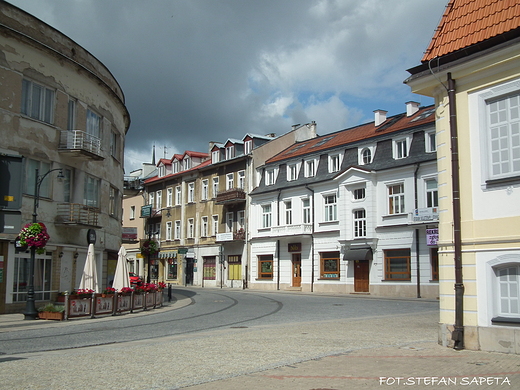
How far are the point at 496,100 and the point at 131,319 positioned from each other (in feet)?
47.7

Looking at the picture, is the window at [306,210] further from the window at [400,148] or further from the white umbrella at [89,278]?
the white umbrella at [89,278]

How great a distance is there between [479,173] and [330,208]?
28119 millimetres

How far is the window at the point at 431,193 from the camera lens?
3175 centimetres

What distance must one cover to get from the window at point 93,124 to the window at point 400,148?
1784cm

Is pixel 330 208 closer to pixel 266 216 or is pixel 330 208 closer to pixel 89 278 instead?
pixel 266 216

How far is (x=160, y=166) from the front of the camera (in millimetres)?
63000

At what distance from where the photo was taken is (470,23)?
37.7ft

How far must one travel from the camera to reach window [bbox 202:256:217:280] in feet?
166

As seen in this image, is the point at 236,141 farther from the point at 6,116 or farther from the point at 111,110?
the point at 6,116

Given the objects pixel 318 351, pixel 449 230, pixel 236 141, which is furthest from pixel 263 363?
A: pixel 236 141

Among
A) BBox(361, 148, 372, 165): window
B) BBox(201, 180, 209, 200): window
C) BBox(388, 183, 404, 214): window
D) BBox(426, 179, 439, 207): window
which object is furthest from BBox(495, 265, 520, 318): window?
BBox(201, 180, 209, 200): window

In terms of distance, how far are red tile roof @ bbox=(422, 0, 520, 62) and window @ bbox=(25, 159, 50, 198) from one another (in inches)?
683

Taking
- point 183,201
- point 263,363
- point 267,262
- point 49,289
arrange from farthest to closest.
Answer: point 183,201 → point 267,262 → point 49,289 → point 263,363

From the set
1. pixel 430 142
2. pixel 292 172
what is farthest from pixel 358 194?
pixel 292 172
